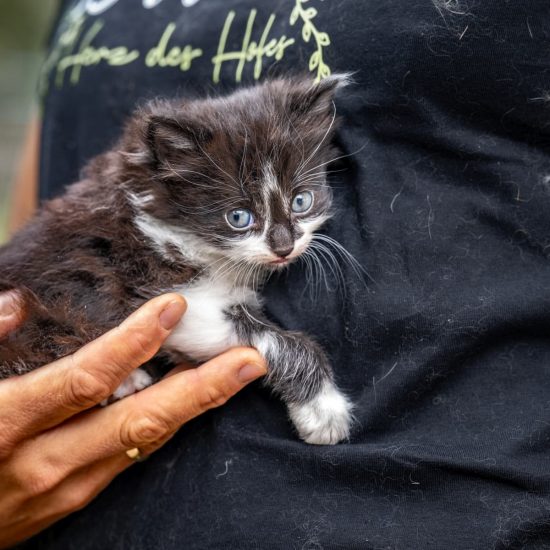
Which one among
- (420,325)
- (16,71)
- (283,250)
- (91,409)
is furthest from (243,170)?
(16,71)

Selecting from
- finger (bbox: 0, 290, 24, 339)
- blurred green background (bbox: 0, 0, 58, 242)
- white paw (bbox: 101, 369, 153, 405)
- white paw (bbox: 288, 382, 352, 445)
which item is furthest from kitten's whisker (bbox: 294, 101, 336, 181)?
blurred green background (bbox: 0, 0, 58, 242)

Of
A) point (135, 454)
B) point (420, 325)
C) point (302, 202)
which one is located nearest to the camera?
point (420, 325)

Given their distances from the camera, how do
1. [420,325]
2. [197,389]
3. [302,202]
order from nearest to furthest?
[420,325] < [197,389] < [302,202]

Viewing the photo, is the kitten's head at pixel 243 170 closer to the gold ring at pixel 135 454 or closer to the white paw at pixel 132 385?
the white paw at pixel 132 385

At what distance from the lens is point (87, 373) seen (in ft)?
5.60

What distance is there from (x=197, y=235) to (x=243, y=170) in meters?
0.24

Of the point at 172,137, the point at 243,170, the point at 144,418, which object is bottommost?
the point at 144,418

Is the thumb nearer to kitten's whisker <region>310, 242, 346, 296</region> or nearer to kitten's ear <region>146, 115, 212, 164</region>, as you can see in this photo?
kitten's whisker <region>310, 242, 346, 296</region>

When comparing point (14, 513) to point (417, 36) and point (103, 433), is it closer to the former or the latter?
point (103, 433)

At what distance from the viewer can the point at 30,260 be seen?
197 centimetres

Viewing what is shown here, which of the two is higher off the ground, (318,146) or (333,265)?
(318,146)

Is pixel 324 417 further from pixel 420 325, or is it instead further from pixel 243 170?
pixel 243 170

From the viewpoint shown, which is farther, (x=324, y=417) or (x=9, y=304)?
(x=9, y=304)

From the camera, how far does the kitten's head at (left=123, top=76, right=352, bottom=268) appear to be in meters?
1.92
